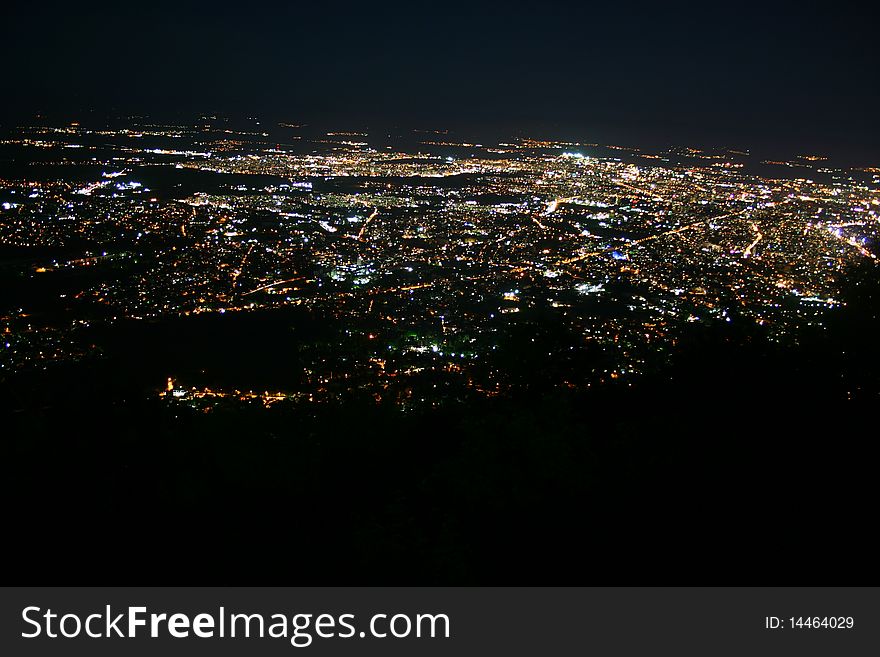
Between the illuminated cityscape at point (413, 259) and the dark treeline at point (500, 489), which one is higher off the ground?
the illuminated cityscape at point (413, 259)

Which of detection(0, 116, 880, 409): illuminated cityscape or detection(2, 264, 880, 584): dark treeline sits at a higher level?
detection(0, 116, 880, 409): illuminated cityscape

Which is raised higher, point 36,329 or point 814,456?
point 36,329

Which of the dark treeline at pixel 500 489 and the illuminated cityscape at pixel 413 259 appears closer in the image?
the dark treeline at pixel 500 489

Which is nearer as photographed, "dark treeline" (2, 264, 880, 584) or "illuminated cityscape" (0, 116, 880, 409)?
"dark treeline" (2, 264, 880, 584)

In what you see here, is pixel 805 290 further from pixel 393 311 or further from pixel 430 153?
pixel 430 153

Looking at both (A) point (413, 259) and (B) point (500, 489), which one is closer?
(B) point (500, 489)

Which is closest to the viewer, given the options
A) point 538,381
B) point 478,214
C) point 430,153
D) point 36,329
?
point 538,381

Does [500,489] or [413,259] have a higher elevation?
[413,259]

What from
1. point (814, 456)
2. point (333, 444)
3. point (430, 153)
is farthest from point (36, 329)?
point (430, 153)
